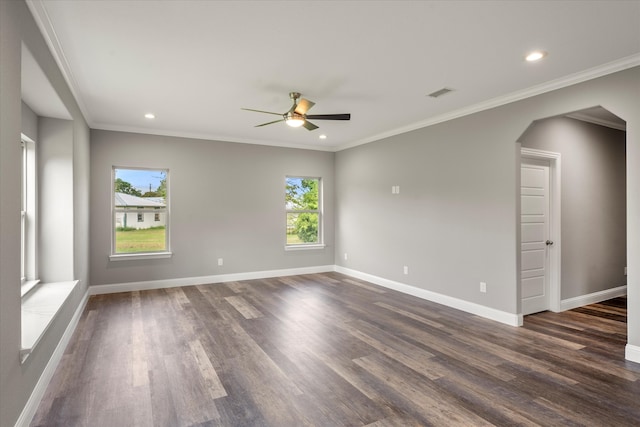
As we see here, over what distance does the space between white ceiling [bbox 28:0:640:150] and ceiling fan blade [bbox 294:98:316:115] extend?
220 millimetres

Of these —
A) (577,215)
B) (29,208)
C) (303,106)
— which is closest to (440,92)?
(303,106)

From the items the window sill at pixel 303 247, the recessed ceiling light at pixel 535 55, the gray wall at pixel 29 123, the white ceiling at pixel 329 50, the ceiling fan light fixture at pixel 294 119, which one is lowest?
the window sill at pixel 303 247

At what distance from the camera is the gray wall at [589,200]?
14.9ft

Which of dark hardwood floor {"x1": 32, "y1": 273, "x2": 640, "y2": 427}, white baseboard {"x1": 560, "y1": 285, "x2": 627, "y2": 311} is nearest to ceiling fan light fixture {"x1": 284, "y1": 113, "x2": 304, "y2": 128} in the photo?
dark hardwood floor {"x1": 32, "y1": 273, "x2": 640, "y2": 427}

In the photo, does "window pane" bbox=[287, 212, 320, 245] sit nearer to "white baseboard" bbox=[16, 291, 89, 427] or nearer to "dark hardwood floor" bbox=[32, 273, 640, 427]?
"dark hardwood floor" bbox=[32, 273, 640, 427]

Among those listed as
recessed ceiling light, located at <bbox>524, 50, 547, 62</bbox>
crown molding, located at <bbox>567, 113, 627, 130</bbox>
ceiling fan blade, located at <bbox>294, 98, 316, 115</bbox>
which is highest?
recessed ceiling light, located at <bbox>524, 50, 547, 62</bbox>

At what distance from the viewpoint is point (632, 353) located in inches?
118

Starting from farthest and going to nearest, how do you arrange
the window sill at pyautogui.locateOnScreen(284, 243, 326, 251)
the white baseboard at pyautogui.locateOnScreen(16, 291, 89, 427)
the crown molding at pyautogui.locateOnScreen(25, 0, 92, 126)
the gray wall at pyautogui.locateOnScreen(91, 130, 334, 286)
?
1. the window sill at pyautogui.locateOnScreen(284, 243, 326, 251)
2. the gray wall at pyautogui.locateOnScreen(91, 130, 334, 286)
3. the crown molding at pyautogui.locateOnScreen(25, 0, 92, 126)
4. the white baseboard at pyautogui.locateOnScreen(16, 291, 89, 427)

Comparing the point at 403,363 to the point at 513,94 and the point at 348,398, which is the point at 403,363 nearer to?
the point at 348,398

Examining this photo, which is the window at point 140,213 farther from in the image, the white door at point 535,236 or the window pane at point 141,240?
the white door at point 535,236

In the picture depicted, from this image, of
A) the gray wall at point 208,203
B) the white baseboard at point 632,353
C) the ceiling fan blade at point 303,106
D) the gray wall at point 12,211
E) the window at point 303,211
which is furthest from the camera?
the window at point 303,211

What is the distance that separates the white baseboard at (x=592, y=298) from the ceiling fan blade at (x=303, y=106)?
412 centimetres

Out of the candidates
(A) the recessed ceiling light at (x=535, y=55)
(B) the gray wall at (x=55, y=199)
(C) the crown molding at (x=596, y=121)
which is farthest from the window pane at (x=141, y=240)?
(C) the crown molding at (x=596, y=121)

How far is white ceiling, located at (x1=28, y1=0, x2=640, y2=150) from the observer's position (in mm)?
2281
